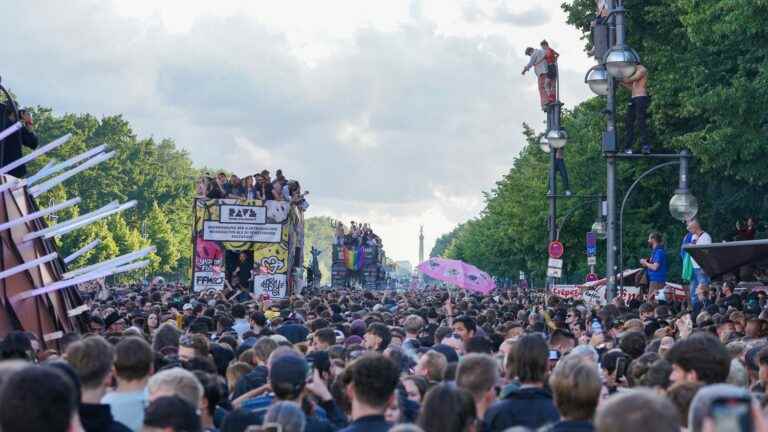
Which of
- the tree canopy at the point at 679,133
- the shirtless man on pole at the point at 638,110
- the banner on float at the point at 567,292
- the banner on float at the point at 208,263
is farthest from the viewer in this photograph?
the banner on float at the point at 208,263

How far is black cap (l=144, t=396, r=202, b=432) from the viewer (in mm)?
6184

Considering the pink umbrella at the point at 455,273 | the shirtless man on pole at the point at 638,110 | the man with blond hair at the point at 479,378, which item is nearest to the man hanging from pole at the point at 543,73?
the pink umbrella at the point at 455,273

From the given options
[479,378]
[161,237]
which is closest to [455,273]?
[479,378]

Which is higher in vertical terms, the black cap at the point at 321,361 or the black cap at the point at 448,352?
the black cap at the point at 448,352

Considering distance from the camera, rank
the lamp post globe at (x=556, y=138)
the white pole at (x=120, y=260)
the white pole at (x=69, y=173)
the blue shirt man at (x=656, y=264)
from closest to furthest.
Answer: the white pole at (x=120, y=260)
the white pole at (x=69, y=173)
the blue shirt man at (x=656, y=264)
the lamp post globe at (x=556, y=138)

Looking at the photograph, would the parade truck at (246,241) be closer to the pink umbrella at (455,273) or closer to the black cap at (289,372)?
the pink umbrella at (455,273)

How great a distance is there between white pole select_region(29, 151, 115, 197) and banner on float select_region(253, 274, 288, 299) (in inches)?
612

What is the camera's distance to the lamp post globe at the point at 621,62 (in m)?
19.7

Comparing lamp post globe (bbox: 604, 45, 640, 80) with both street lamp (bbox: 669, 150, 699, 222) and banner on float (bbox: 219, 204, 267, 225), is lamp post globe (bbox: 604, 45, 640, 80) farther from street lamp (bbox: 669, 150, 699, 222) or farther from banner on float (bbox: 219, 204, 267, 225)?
banner on float (bbox: 219, 204, 267, 225)

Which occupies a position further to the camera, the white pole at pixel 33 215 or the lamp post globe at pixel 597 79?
the lamp post globe at pixel 597 79

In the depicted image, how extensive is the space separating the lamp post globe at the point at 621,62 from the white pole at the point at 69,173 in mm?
7067

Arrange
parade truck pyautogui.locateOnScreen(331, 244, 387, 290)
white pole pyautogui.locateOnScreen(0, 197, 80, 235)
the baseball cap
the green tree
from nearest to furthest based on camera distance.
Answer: the baseball cap
white pole pyautogui.locateOnScreen(0, 197, 80, 235)
parade truck pyautogui.locateOnScreen(331, 244, 387, 290)
the green tree

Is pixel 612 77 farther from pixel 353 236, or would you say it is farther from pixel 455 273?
pixel 353 236

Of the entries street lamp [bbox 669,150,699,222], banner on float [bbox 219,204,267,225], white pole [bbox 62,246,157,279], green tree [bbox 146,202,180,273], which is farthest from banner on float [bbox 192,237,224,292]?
green tree [bbox 146,202,180,273]
